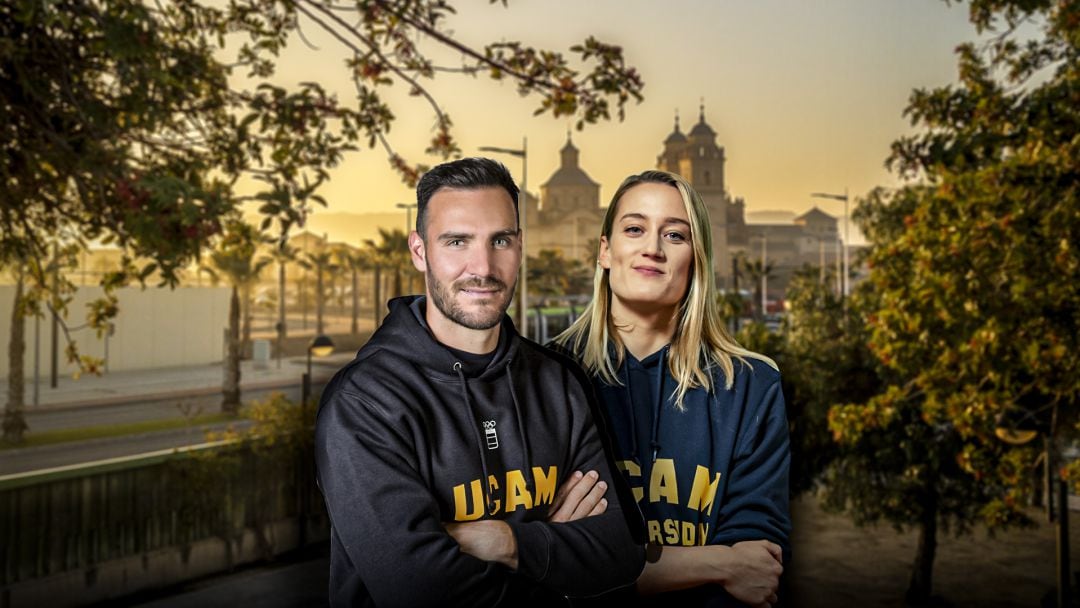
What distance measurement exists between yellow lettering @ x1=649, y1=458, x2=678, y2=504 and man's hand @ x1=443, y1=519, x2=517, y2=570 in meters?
0.50

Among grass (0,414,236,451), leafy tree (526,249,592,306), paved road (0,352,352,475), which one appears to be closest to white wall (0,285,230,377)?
paved road (0,352,352,475)

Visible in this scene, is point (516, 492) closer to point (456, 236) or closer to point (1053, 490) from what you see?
point (456, 236)

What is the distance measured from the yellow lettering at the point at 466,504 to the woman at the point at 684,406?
16.4 inches

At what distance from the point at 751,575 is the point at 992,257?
4.91 meters

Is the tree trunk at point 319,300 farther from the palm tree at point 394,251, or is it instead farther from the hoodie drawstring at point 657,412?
the hoodie drawstring at point 657,412

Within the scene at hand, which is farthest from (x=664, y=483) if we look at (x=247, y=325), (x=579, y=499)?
(x=247, y=325)

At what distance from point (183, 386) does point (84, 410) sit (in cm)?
128

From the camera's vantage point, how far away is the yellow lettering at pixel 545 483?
1.50 m

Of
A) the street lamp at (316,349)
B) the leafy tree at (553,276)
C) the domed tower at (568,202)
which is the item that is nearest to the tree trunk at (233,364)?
the street lamp at (316,349)

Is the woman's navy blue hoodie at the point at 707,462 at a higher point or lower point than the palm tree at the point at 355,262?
lower

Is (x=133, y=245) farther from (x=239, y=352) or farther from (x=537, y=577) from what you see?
(x=239, y=352)

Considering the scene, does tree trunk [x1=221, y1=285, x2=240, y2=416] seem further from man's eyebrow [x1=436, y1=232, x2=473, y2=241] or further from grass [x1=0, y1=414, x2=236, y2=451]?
man's eyebrow [x1=436, y1=232, x2=473, y2=241]

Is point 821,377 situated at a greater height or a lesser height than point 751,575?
lesser

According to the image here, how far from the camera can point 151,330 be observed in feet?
32.7
